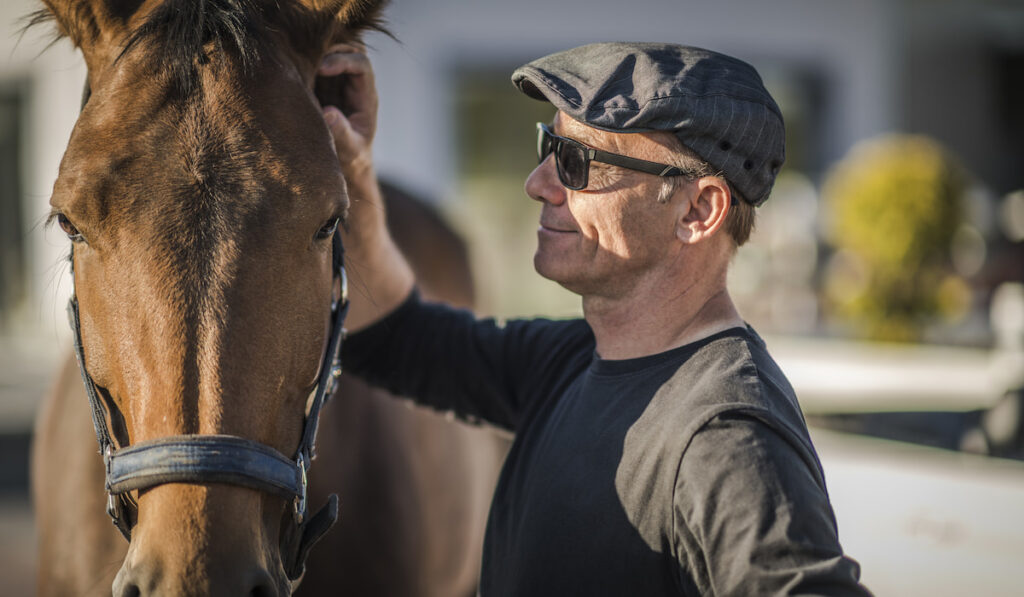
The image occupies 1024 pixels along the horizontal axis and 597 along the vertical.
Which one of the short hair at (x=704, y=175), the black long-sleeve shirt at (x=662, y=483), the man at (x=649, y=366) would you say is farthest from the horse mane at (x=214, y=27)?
the black long-sleeve shirt at (x=662, y=483)

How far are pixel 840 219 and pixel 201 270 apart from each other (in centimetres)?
784

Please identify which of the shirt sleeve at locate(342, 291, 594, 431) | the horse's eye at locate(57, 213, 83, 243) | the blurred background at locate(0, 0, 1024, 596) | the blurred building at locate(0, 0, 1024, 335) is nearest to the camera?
the horse's eye at locate(57, 213, 83, 243)

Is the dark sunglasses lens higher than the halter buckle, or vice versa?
the dark sunglasses lens

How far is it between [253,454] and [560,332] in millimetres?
935

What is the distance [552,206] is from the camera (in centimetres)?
192

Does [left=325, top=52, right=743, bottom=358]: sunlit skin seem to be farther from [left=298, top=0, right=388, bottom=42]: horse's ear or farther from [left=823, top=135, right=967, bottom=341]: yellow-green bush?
[left=823, top=135, right=967, bottom=341]: yellow-green bush

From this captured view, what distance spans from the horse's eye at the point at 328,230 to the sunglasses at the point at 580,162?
1.59 ft

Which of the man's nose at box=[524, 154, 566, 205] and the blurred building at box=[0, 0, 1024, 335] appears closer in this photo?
the man's nose at box=[524, 154, 566, 205]

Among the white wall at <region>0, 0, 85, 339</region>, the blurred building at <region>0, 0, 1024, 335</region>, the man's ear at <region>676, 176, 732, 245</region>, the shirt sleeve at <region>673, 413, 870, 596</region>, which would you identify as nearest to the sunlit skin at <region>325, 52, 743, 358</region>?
the man's ear at <region>676, 176, 732, 245</region>

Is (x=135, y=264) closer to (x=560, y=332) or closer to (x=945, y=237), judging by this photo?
(x=560, y=332)

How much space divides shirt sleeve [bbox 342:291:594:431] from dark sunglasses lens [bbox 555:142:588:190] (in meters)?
0.45

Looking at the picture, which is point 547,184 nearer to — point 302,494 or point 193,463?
point 302,494

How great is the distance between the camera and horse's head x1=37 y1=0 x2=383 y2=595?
1.35m

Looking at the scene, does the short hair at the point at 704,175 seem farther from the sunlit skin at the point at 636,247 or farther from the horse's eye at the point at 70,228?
the horse's eye at the point at 70,228
